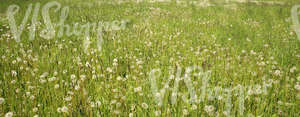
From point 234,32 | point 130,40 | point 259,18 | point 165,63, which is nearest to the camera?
point 165,63

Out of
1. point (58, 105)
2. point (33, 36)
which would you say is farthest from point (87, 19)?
point (58, 105)

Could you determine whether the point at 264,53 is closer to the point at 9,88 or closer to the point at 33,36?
the point at 9,88

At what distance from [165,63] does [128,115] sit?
1.91 meters

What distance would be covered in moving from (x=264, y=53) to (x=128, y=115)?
3940 millimetres

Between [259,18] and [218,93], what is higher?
[259,18]

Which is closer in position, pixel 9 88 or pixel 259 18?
pixel 9 88

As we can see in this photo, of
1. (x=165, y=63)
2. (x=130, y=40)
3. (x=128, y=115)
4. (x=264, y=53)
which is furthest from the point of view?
(x=130, y=40)

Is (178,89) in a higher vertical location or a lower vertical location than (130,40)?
lower

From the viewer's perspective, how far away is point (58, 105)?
2889 mm

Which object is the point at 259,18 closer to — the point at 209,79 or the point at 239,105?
the point at 209,79

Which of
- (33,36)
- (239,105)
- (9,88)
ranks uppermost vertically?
(33,36)

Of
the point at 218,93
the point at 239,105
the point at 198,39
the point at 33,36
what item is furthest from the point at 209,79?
the point at 33,36

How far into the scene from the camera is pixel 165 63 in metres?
4.35

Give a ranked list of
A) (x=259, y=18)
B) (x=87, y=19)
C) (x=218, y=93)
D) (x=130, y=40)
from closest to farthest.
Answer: (x=218, y=93) → (x=130, y=40) → (x=87, y=19) → (x=259, y=18)
